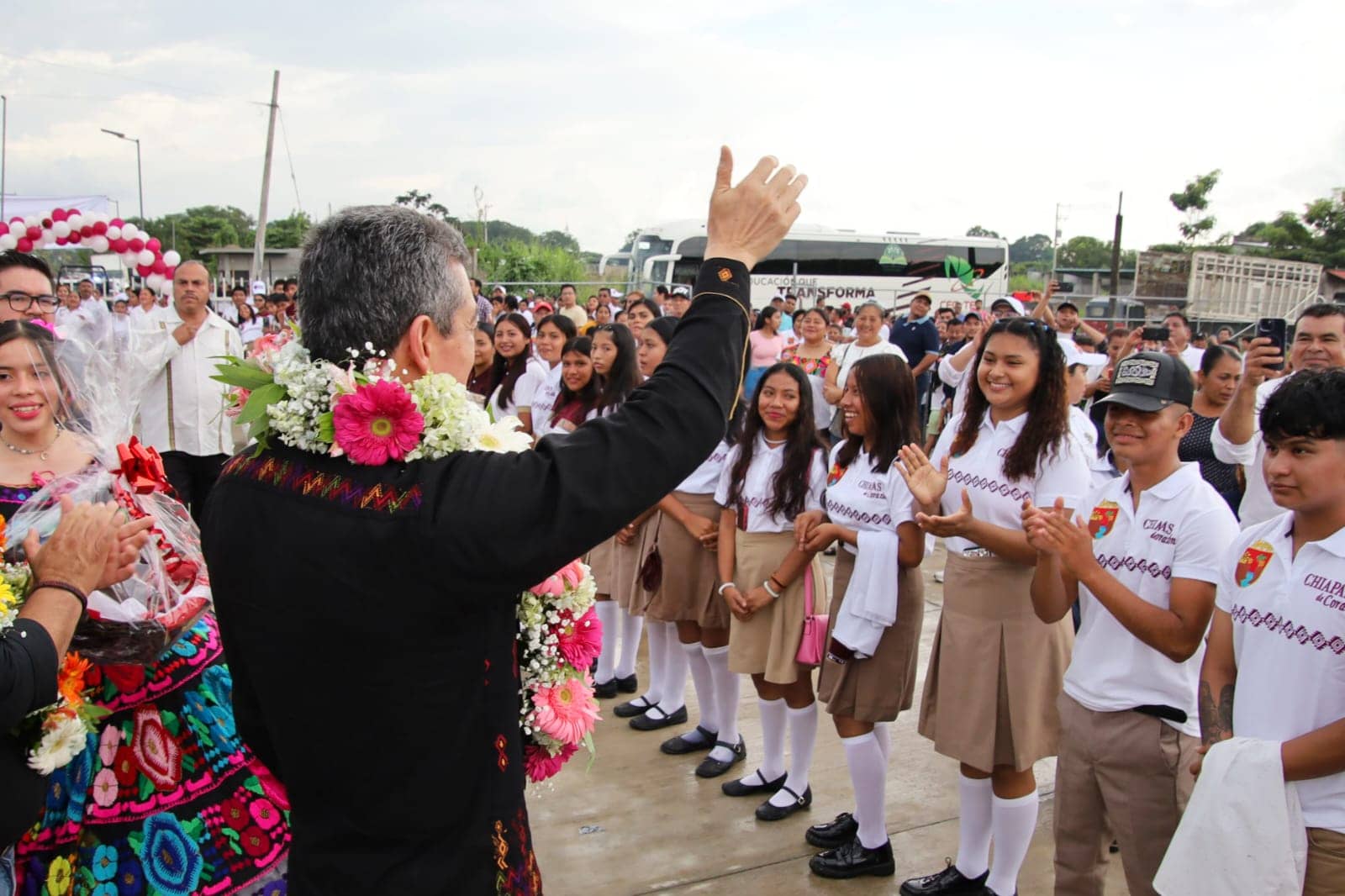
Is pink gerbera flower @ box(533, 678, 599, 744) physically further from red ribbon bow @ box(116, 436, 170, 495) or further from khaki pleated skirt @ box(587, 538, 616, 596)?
khaki pleated skirt @ box(587, 538, 616, 596)


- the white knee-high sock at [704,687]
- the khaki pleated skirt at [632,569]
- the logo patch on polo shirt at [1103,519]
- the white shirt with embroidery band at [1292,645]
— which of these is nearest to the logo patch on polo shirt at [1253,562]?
the white shirt with embroidery band at [1292,645]

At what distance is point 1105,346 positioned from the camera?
11.1 m

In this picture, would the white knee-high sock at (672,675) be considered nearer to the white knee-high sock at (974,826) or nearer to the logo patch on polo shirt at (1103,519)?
the white knee-high sock at (974,826)

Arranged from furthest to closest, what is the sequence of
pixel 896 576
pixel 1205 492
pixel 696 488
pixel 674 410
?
pixel 696 488 < pixel 896 576 < pixel 1205 492 < pixel 674 410

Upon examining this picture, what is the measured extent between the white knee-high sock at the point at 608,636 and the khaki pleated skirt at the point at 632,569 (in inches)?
5.2

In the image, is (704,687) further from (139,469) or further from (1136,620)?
(139,469)

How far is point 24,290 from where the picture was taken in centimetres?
364

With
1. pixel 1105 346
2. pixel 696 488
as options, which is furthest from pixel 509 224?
pixel 696 488

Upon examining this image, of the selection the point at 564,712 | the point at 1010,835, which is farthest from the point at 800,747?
the point at 564,712

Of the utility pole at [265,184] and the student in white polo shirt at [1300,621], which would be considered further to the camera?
the utility pole at [265,184]

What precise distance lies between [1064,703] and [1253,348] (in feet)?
6.67

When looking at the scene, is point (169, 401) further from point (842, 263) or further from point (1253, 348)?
point (842, 263)

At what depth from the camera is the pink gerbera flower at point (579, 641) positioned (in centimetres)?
196

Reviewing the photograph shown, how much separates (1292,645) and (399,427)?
1.99 metres
